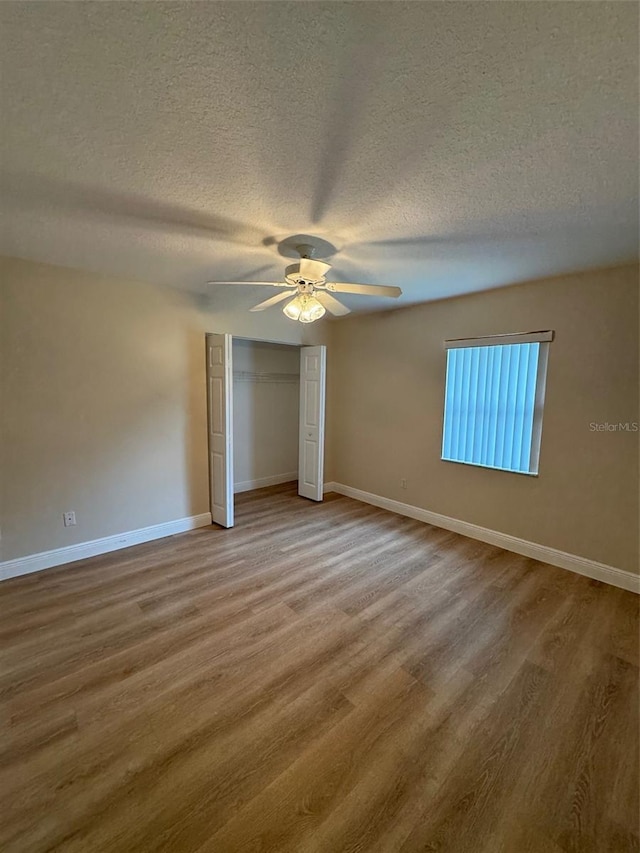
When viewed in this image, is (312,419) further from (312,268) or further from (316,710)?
(316,710)

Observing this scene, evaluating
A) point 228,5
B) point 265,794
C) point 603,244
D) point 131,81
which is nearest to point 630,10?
point 228,5

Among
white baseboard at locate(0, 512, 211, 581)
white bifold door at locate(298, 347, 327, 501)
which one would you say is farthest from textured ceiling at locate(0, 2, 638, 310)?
white baseboard at locate(0, 512, 211, 581)

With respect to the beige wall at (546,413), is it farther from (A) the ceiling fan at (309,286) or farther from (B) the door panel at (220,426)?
(B) the door panel at (220,426)

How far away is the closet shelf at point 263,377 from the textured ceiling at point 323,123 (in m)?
2.76

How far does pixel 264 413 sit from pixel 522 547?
3.71m

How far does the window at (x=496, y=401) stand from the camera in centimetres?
306

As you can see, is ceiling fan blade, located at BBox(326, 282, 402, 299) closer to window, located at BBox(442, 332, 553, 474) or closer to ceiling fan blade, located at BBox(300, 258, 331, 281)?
ceiling fan blade, located at BBox(300, 258, 331, 281)

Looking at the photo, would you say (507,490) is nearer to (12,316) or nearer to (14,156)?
(14,156)

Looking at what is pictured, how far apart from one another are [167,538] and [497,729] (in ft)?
9.86

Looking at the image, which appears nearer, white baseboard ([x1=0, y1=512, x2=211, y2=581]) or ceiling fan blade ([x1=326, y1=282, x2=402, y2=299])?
ceiling fan blade ([x1=326, y1=282, x2=402, y2=299])

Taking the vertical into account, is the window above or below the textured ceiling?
below

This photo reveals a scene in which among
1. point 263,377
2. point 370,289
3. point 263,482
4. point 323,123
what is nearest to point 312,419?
point 263,377

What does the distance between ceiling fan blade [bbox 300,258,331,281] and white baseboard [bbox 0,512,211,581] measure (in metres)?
2.77

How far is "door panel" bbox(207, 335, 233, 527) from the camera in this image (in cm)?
344
